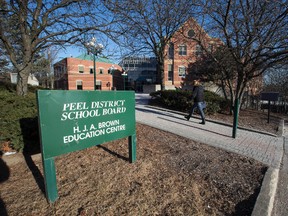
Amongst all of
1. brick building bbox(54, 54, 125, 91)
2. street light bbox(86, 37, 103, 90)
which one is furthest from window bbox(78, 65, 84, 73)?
street light bbox(86, 37, 103, 90)

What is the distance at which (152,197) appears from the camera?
2406 mm

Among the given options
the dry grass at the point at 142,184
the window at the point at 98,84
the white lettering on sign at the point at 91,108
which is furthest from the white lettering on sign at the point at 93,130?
the window at the point at 98,84

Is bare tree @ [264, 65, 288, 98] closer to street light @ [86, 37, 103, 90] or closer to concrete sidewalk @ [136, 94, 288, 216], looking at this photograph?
concrete sidewalk @ [136, 94, 288, 216]

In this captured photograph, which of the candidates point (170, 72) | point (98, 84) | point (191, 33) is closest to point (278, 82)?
point (191, 33)

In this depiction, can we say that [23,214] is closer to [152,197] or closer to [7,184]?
[7,184]

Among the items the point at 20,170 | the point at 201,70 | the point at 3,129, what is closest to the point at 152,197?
the point at 20,170

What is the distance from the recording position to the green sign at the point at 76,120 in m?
2.20

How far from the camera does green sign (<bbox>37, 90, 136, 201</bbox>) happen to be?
2203 mm

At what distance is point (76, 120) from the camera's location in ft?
8.25

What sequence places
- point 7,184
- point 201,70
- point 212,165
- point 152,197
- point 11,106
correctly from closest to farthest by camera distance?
point 152,197, point 7,184, point 212,165, point 11,106, point 201,70

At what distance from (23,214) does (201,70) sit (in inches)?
607

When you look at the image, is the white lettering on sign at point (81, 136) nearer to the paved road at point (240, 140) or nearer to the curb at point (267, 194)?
the curb at point (267, 194)

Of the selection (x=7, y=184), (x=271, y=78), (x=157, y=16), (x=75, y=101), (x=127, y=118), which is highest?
(x=157, y=16)

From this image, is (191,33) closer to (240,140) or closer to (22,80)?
(240,140)
